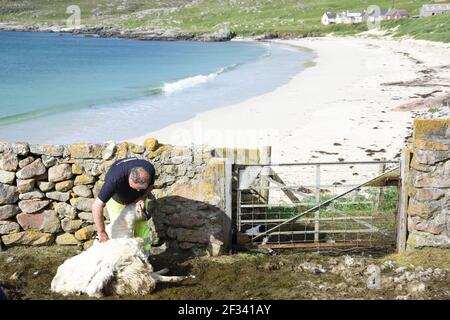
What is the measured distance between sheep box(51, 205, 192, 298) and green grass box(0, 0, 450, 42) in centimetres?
6110

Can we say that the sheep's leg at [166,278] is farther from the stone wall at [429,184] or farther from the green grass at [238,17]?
the green grass at [238,17]

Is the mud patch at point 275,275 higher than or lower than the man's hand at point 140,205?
lower

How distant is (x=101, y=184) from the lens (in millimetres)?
8188

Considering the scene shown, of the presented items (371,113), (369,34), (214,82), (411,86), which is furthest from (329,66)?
(369,34)

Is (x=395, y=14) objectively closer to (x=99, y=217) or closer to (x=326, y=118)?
(x=326, y=118)

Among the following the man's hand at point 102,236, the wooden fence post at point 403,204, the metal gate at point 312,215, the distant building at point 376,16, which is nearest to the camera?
the man's hand at point 102,236

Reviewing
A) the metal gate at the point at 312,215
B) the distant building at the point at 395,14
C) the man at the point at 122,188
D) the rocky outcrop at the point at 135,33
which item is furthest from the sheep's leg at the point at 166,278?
the distant building at the point at 395,14

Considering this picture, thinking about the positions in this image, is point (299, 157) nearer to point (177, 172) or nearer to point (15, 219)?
point (177, 172)

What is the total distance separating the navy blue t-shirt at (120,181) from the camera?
22.9 feet

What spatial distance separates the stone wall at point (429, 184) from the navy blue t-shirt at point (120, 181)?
3.91 meters

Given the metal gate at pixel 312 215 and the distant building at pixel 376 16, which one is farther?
the distant building at pixel 376 16

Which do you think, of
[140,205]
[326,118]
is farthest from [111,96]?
[140,205]

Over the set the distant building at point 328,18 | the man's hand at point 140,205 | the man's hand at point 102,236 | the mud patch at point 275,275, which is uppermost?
the distant building at point 328,18
